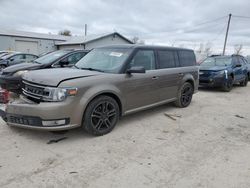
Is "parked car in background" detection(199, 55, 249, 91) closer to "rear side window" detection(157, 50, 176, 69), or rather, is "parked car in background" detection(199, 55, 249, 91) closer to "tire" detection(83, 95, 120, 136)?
"rear side window" detection(157, 50, 176, 69)

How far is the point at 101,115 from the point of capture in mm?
3986

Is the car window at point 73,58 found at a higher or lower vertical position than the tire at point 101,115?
higher

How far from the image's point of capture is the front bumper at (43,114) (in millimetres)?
A: 3383

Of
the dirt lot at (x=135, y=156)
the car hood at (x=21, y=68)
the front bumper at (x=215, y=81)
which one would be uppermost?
the car hood at (x=21, y=68)

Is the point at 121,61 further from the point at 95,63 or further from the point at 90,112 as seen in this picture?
the point at 90,112

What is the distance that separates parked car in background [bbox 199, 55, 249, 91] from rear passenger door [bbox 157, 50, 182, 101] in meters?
4.09

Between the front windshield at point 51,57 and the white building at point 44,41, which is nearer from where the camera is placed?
the front windshield at point 51,57

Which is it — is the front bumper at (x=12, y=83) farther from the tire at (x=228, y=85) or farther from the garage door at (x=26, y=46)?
the garage door at (x=26, y=46)

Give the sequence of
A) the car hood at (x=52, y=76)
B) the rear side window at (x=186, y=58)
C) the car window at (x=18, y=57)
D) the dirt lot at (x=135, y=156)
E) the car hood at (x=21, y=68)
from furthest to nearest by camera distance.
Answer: the car window at (x=18, y=57) < the car hood at (x=21, y=68) < the rear side window at (x=186, y=58) < the car hood at (x=52, y=76) < the dirt lot at (x=135, y=156)

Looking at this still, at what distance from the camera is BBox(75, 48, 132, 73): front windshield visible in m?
4.38

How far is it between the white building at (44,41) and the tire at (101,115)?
74.8ft

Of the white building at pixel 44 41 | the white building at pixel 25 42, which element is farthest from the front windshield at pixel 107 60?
the white building at pixel 25 42

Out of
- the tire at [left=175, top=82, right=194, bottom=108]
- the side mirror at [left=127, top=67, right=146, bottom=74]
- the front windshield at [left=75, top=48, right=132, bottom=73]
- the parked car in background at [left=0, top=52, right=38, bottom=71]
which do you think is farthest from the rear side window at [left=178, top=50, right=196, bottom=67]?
the parked car in background at [left=0, top=52, right=38, bottom=71]

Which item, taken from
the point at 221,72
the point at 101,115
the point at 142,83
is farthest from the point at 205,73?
the point at 101,115
